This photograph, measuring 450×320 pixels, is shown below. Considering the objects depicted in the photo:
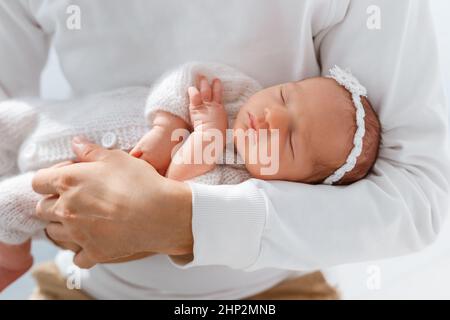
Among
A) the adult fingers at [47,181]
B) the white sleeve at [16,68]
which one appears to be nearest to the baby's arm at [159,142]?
the adult fingers at [47,181]

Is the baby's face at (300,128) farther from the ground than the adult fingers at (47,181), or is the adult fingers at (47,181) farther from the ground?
the baby's face at (300,128)

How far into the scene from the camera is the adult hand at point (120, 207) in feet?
2.45

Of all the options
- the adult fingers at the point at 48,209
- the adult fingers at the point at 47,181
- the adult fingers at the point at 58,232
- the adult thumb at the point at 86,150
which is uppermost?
the adult thumb at the point at 86,150

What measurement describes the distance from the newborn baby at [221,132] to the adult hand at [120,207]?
0.18ft

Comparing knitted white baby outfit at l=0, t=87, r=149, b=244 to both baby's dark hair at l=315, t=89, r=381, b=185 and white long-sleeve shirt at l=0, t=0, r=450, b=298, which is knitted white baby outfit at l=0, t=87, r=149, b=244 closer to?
white long-sleeve shirt at l=0, t=0, r=450, b=298

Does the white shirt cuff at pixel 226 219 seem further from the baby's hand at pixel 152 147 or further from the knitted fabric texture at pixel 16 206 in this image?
the knitted fabric texture at pixel 16 206

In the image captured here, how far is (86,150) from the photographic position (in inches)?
32.2

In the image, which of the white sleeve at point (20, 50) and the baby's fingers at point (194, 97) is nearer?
the baby's fingers at point (194, 97)

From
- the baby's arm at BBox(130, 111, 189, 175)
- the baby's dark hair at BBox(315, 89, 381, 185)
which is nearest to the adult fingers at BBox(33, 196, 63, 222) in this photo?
the baby's arm at BBox(130, 111, 189, 175)

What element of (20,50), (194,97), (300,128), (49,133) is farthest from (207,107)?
(20,50)

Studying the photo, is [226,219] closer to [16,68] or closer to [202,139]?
[202,139]

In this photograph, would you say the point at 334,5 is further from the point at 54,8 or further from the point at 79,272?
the point at 79,272
